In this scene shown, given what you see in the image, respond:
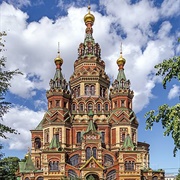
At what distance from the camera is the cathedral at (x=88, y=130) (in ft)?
161

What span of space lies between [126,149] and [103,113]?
31.3 feet

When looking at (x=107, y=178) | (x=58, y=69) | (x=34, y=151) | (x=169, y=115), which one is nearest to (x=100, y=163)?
(x=107, y=178)

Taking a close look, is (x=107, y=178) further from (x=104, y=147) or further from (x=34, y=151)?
(x=34, y=151)

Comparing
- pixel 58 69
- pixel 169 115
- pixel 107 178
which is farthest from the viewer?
pixel 58 69

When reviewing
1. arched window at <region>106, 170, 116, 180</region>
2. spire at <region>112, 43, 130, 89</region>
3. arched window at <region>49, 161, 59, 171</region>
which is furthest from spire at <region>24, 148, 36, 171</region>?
spire at <region>112, 43, 130, 89</region>

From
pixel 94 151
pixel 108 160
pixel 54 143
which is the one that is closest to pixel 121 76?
pixel 94 151

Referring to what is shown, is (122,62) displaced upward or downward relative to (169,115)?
upward

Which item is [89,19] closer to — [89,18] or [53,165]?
[89,18]

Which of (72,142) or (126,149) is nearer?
(126,149)

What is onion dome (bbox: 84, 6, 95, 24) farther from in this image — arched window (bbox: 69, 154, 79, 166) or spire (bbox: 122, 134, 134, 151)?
arched window (bbox: 69, 154, 79, 166)

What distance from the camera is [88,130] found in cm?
5197

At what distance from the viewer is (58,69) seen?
197 ft

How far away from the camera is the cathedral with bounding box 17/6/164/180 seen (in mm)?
49062

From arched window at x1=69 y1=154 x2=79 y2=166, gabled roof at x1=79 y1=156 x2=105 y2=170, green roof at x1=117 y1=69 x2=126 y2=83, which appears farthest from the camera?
green roof at x1=117 y1=69 x2=126 y2=83
